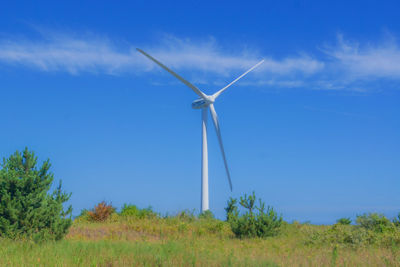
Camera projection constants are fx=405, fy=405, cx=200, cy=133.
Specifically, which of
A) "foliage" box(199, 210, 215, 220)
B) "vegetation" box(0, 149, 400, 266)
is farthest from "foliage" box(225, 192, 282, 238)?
"foliage" box(199, 210, 215, 220)

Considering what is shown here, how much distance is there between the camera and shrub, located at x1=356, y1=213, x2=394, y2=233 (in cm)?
2169

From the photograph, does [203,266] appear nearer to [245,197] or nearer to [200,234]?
[200,234]

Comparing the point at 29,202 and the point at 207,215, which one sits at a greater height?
the point at 207,215

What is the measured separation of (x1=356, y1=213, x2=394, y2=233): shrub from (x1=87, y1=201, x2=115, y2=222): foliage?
58.1 ft

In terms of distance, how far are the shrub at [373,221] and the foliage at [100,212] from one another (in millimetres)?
17721

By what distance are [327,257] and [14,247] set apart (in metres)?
11.1

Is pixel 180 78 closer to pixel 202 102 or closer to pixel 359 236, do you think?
pixel 202 102

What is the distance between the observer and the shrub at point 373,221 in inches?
854

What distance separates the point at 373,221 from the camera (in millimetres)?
22391

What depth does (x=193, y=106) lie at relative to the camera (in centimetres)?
4122

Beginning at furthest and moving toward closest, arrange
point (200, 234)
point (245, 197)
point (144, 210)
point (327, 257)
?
1. point (144, 210)
2. point (245, 197)
3. point (200, 234)
4. point (327, 257)

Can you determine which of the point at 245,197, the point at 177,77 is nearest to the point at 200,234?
the point at 245,197

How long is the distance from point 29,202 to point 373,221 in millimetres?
17699

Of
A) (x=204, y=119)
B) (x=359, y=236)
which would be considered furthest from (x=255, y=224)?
(x=204, y=119)
